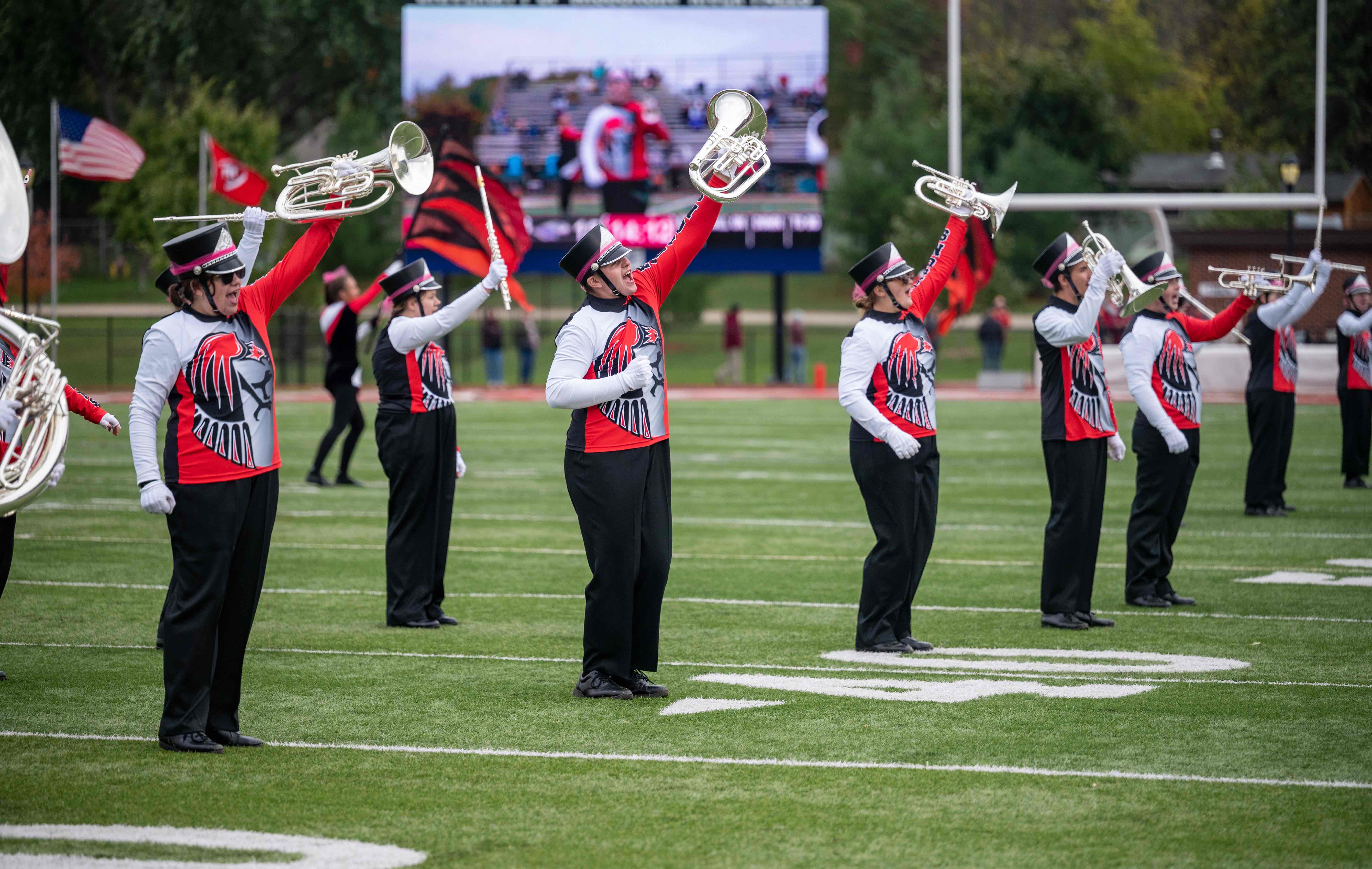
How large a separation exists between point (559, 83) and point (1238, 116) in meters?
30.2

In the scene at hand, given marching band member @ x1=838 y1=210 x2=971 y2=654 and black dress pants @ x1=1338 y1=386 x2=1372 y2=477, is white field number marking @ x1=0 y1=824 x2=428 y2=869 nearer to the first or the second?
marching band member @ x1=838 y1=210 x2=971 y2=654

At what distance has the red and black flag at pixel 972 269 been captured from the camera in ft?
98.2

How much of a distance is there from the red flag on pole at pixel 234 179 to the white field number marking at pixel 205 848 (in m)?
23.3

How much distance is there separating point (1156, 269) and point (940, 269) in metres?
2.58

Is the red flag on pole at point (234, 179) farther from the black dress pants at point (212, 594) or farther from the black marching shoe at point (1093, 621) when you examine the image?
the black dress pants at point (212, 594)

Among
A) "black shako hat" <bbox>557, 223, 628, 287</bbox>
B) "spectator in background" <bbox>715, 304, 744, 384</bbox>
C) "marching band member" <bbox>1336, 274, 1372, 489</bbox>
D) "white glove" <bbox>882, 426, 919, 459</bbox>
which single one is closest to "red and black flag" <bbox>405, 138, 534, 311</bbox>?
"marching band member" <bbox>1336, 274, 1372, 489</bbox>

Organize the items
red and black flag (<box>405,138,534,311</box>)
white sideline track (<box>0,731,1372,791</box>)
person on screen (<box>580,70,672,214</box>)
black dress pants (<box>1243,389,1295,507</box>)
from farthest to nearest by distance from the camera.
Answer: person on screen (<box>580,70,672,214</box>) < red and black flag (<box>405,138,534,311</box>) < black dress pants (<box>1243,389,1295,507</box>) < white sideline track (<box>0,731,1372,791</box>)

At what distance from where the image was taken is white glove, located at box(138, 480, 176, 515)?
5.74m

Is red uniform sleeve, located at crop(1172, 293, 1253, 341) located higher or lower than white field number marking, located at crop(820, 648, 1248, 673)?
higher

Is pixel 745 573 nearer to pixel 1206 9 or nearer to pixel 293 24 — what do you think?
pixel 293 24

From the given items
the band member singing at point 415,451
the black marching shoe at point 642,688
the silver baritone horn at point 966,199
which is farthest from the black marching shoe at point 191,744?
the silver baritone horn at point 966,199

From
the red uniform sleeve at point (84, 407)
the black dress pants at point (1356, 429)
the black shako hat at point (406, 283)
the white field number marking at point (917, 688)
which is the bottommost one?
the white field number marking at point (917, 688)

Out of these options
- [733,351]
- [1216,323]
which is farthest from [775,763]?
[733,351]

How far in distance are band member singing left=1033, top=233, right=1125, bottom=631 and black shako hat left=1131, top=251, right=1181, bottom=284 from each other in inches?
44.5
